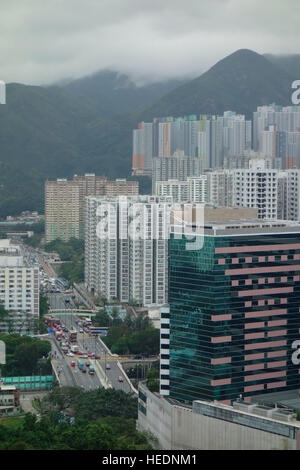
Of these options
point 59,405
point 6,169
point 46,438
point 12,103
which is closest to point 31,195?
point 6,169

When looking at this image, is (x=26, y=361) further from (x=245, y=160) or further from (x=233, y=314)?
(x=245, y=160)

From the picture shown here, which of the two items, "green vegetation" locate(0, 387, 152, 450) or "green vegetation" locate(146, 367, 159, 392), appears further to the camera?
"green vegetation" locate(146, 367, 159, 392)

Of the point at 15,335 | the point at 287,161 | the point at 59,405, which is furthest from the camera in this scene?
the point at 287,161

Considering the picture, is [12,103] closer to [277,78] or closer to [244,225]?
[277,78]

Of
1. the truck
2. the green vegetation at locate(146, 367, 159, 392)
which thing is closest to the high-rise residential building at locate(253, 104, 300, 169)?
the truck

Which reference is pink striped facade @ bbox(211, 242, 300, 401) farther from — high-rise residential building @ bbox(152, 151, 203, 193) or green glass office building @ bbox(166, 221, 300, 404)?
high-rise residential building @ bbox(152, 151, 203, 193)

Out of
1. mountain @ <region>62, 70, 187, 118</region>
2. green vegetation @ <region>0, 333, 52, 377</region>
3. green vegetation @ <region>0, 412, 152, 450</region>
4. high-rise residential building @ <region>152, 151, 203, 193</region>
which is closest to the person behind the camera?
green vegetation @ <region>0, 412, 152, 450</region>

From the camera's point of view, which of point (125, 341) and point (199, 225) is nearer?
point (199, 225)
